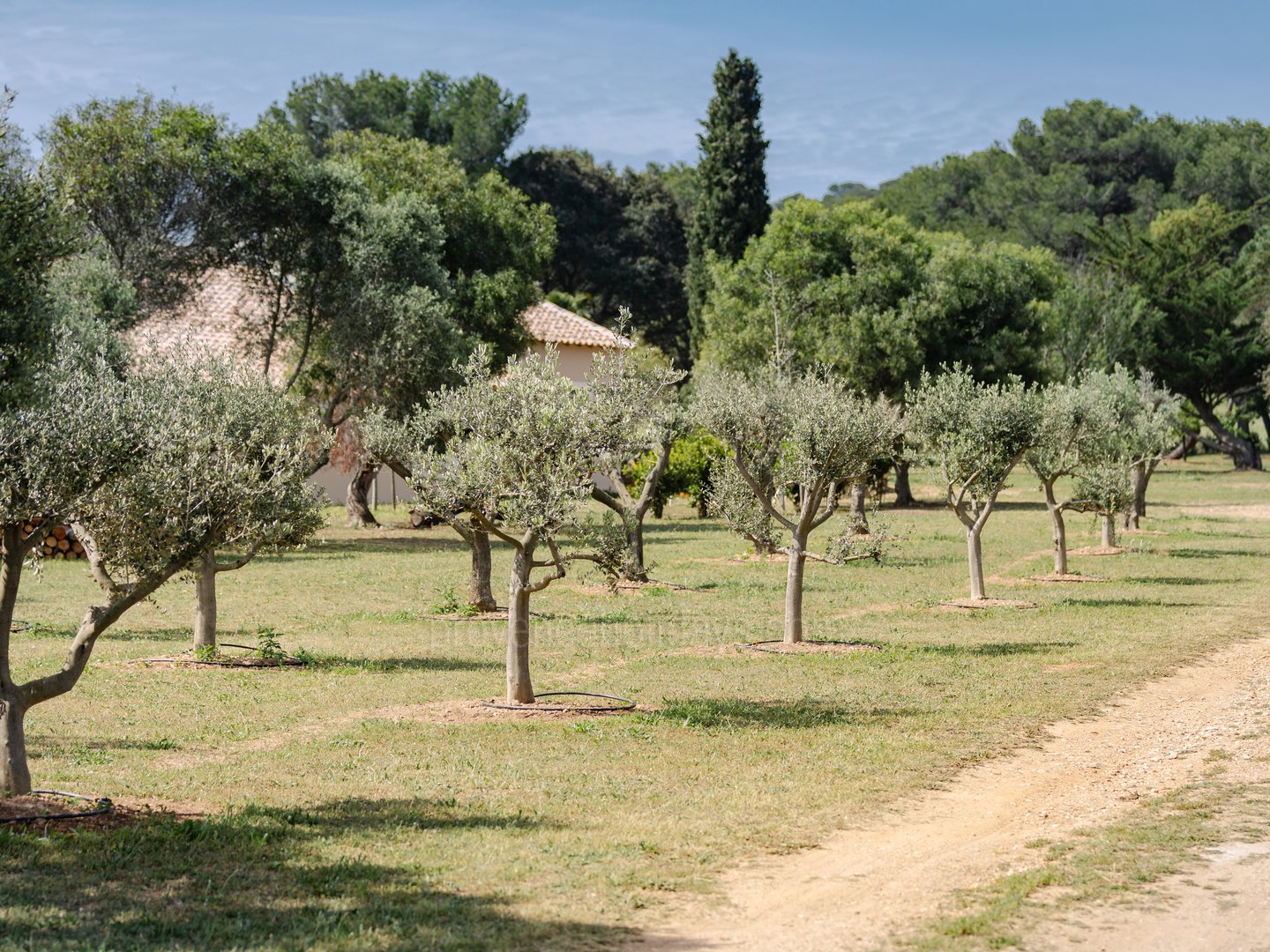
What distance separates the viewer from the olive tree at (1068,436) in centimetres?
2816

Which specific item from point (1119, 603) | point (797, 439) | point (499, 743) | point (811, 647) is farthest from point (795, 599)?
point (1119, 603)

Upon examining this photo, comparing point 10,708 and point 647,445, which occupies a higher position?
point 647,445

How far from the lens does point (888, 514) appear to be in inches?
1953

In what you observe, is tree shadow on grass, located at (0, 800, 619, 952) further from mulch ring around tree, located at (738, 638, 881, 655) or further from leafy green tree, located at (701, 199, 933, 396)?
leafy green tree, located at (701, 199, 933, 396)

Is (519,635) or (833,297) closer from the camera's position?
(519,635)

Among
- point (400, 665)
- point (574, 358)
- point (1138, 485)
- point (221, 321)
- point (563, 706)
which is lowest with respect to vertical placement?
point (563, 706)

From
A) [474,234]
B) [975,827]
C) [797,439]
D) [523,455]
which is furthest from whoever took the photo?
[474,234]

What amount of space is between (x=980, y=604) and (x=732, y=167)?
4078 cm

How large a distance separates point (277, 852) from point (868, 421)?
12.0 meters

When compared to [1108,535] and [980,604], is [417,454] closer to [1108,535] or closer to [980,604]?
[980,604]

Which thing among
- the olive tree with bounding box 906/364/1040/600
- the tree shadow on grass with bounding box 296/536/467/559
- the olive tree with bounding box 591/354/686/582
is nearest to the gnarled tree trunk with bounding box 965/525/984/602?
the olive tree with bounding box 906/364/1040/600

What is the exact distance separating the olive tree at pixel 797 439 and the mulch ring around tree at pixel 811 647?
0.66 feet

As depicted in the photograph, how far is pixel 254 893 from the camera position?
8.62m

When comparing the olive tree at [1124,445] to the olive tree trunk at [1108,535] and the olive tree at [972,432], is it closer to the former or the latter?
the olive tree trunk at [1108,535]
